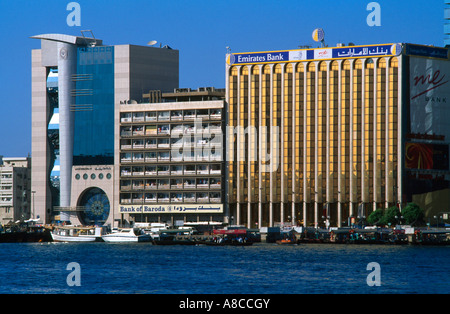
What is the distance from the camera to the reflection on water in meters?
103

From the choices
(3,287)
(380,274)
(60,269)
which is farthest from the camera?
(60,269)

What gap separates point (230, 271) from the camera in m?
124

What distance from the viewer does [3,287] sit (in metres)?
106

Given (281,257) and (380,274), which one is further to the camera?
(281,257)

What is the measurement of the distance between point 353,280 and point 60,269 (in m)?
44.4

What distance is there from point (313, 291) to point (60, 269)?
47323 millimetres

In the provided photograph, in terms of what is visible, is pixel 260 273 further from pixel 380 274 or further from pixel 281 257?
pixel 281 257

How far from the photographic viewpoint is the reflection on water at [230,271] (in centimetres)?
10294

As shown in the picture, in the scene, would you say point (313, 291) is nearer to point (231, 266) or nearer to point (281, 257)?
point (231, 266)
